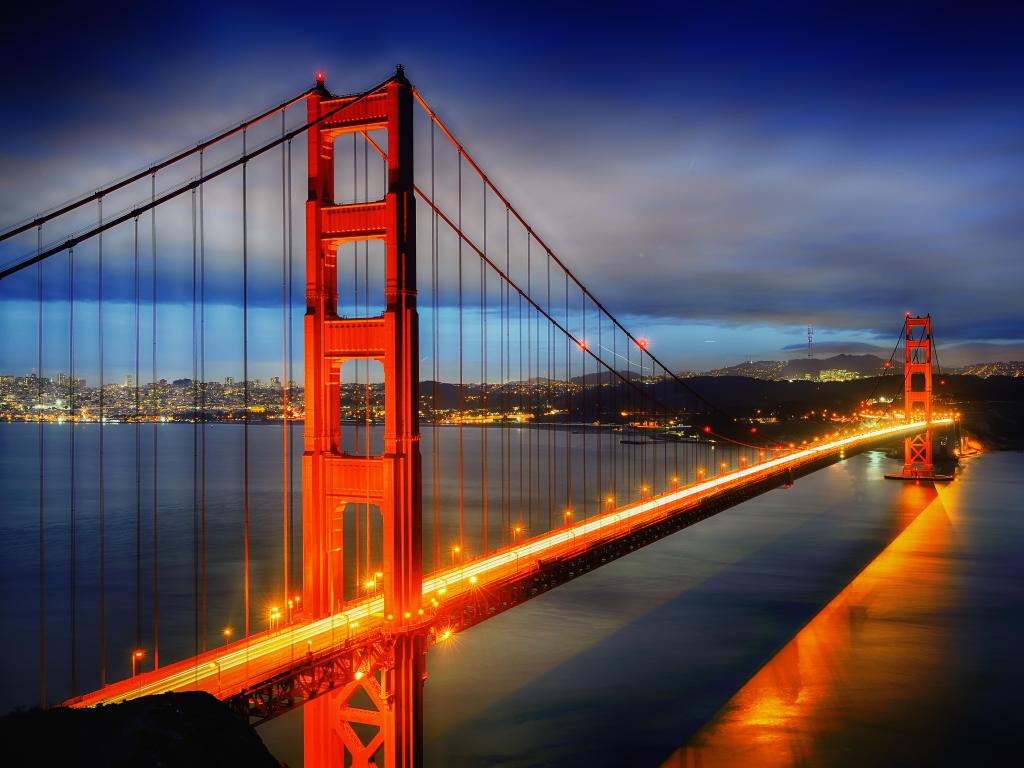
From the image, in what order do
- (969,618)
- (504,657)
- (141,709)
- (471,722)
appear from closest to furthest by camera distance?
(141,709) → (471,722) → (504,657) → (969,618)

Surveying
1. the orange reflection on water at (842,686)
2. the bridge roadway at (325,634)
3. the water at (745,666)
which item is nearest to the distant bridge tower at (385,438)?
the bridge roadway at (325,634)

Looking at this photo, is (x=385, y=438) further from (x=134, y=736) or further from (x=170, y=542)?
(x=170, y=542)

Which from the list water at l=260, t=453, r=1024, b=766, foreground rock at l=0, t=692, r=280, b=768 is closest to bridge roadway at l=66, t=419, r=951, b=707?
foreground rock at l=0, t=692, r=280, b=768

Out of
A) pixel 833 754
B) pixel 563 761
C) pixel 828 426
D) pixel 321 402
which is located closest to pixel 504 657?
pixel 563 761

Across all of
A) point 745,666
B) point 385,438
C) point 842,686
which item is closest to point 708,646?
point 745,666

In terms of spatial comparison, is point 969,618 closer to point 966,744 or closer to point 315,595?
point 966,744

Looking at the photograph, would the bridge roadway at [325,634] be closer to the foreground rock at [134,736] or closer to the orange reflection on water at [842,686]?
the foreground rock at [134,736]
